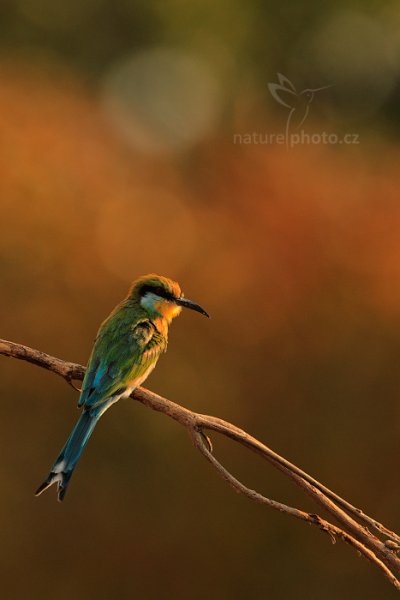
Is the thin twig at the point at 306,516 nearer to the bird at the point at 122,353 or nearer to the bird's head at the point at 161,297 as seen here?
the bird at the point at 122,353

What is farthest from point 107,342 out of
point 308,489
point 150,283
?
point 308,489

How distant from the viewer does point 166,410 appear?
6.86ft

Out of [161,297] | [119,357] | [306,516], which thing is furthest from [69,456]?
[161,297]

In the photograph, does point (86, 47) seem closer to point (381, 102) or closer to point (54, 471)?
point (381, 102)

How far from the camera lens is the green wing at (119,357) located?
2.35 meters

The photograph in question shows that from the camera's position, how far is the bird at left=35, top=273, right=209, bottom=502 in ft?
7.13

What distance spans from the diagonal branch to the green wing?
27 cm

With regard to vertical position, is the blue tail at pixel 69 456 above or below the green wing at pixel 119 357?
below

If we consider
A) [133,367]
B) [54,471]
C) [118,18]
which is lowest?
[54,471]

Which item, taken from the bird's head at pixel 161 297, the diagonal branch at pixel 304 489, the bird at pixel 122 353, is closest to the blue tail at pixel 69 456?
the bird at pixel 122 353

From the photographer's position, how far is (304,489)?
1.95 meters

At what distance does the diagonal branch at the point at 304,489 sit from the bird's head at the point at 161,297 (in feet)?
2.53

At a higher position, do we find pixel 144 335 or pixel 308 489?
pixel 144 335

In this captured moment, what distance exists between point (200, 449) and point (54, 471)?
1.18ft
